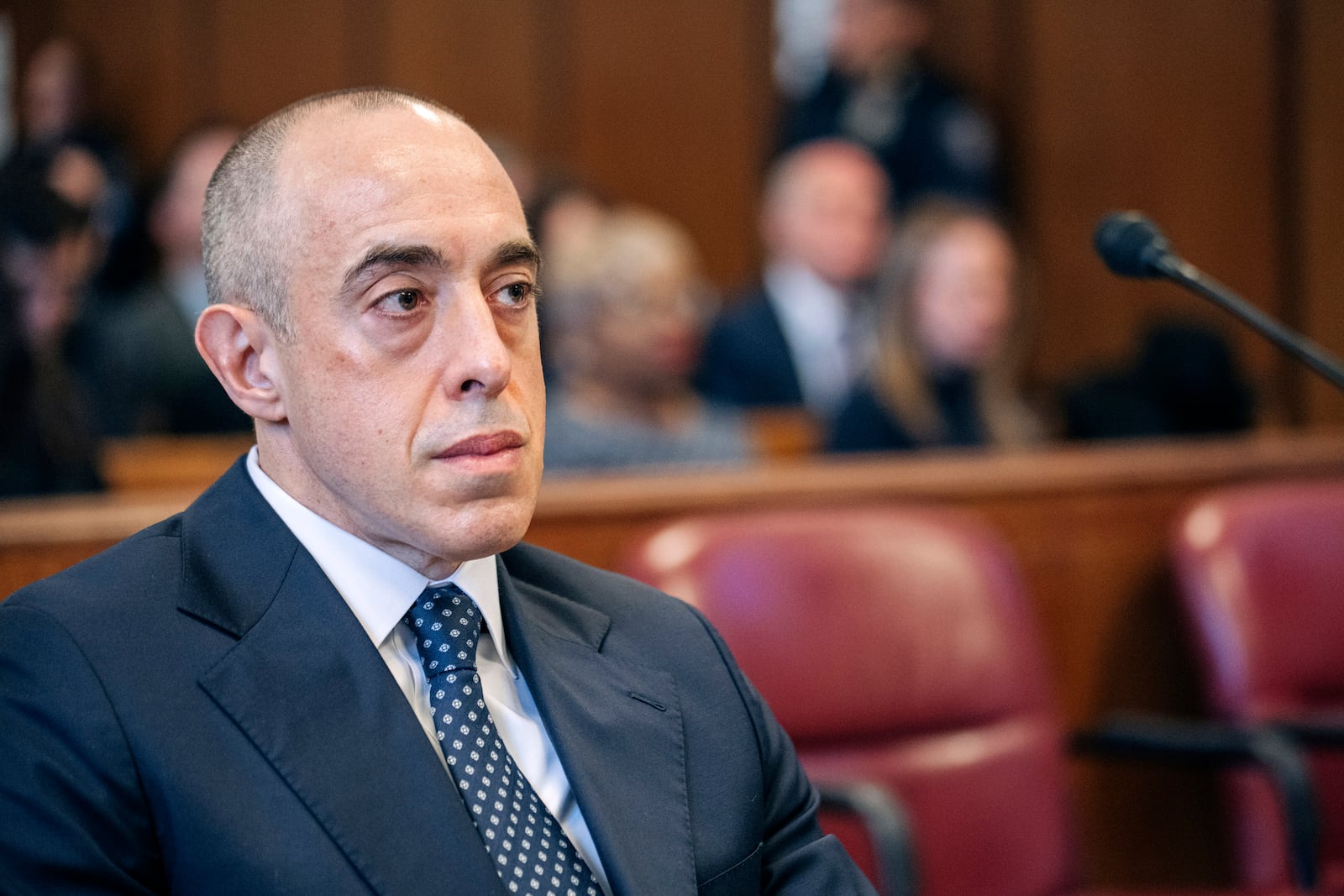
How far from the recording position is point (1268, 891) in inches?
79.3

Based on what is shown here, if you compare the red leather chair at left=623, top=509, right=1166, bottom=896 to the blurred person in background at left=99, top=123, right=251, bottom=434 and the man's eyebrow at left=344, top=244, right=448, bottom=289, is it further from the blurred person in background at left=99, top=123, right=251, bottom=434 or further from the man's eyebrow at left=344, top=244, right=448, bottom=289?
the blurred person in background at left=99, top=123, right=251, bottom=434

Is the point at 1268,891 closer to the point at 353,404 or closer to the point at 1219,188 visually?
the point at 353,404

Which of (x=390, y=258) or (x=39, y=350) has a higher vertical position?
(x=390, y=258)

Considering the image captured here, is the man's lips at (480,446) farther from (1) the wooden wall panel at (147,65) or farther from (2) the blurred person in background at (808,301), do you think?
(1) the wooden wall panel at (147,65)

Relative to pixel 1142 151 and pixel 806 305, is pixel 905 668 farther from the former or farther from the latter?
pixel 1142 151

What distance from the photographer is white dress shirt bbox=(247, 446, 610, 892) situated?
113 cm

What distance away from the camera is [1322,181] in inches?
201

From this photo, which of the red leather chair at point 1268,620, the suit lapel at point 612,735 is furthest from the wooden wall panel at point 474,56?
the suit lapel at point 612,735

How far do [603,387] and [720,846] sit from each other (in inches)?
70.9

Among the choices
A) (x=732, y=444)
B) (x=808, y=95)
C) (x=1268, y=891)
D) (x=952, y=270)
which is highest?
(x=808, y=95)

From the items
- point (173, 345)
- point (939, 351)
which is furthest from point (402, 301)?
point (173, 345)

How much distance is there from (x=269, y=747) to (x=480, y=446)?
0.85 ft

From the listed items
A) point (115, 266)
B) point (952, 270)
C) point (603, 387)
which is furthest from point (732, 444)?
point (115, 266)

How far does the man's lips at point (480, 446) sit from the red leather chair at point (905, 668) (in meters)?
0.80
